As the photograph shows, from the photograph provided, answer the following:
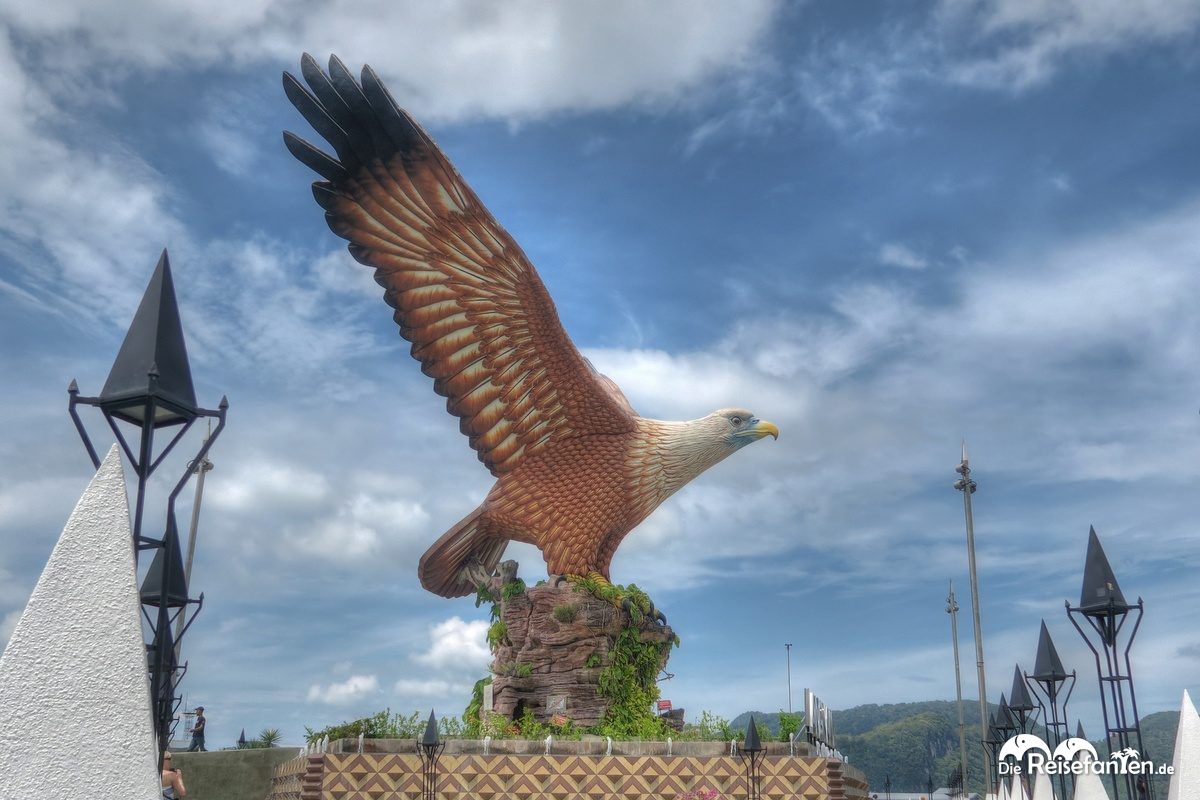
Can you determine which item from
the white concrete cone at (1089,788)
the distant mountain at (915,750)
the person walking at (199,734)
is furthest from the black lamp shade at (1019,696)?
the distant mountain at (915,750)

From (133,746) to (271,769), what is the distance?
12.3 m

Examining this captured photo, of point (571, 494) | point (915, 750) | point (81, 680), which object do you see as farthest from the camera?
point (915, 750)

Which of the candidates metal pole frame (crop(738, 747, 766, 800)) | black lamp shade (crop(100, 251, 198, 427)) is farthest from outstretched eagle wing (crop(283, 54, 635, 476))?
black lamp shade (crop(100, 251, 198, 427))

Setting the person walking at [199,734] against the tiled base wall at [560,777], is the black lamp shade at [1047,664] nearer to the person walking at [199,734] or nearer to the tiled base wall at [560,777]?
the tiled base wall at [560,777]

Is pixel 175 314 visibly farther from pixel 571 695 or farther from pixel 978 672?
pixel 978 672

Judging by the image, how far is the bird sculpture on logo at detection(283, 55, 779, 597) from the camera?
1384 centimetres

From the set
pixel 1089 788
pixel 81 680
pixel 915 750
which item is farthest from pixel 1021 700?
pixel 915 750

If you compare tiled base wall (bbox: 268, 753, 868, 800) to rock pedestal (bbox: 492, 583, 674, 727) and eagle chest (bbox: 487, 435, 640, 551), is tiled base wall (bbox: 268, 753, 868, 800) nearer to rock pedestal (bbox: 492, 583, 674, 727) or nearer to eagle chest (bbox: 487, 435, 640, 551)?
rock pedestal (bbox: 492, 583, 674, 727)

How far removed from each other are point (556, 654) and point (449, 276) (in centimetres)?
572

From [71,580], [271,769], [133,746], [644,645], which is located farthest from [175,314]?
[271,769]

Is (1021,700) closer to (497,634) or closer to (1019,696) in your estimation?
(1019,696)

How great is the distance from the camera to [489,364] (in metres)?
15.0

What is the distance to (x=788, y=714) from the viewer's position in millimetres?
13523

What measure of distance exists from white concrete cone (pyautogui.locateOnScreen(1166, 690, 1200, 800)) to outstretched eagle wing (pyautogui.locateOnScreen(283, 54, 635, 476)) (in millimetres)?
8731
